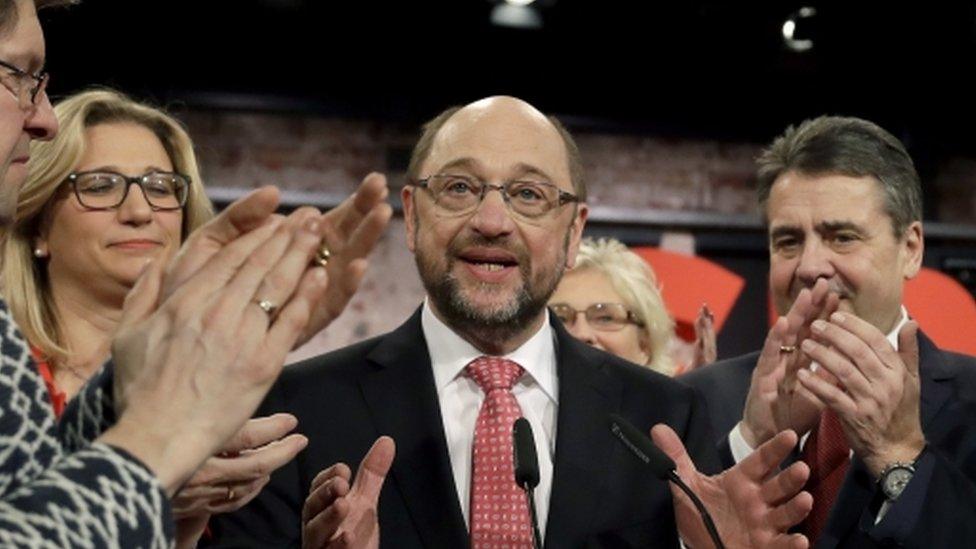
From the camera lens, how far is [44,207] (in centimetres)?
264

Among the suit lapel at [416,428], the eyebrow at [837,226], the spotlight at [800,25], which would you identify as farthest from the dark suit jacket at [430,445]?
the spotlight at [800,25]

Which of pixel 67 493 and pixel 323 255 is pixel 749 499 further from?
pixel 67 493

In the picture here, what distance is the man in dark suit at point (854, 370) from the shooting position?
2.16 metres

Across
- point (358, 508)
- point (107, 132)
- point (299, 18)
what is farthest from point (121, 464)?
point (299, 18)

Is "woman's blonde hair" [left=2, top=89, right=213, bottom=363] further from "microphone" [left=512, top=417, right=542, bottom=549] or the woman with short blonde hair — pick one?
the woman with short blonde hair

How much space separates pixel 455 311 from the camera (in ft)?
7.43

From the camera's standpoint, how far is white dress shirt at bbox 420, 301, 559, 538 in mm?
2166

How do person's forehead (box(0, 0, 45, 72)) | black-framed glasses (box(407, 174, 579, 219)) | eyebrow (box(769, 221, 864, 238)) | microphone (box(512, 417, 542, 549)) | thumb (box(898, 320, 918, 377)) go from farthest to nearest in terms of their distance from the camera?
eyebrow (box(769, 221, 864, 238)), black-framed glasses (box(407, 174, 579, 219)), thumb (box(898, 320, 918, 377)), microphone (box(512, 417, 542, 549)), person's forehead (box(0, 0, 45, 72))

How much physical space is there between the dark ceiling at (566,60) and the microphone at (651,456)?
4.32 metres

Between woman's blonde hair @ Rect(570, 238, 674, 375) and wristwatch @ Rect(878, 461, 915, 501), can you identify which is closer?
wristwatch @ Rect(878, 461, 915, 501)

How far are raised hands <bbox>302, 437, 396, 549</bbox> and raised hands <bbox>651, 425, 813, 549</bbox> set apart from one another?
46 cm

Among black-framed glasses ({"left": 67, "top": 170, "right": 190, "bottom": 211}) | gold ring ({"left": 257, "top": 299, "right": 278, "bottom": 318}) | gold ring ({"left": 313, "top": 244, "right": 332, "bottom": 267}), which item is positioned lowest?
black-framed glasses ({"left": 67, "top": 170, "right": 190, "bottom": 211})

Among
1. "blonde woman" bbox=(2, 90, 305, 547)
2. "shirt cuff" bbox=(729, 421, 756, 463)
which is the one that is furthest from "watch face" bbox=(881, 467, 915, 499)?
"blonde woman" bbox=(2, 90, 305, 547)

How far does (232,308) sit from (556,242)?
1.28m
